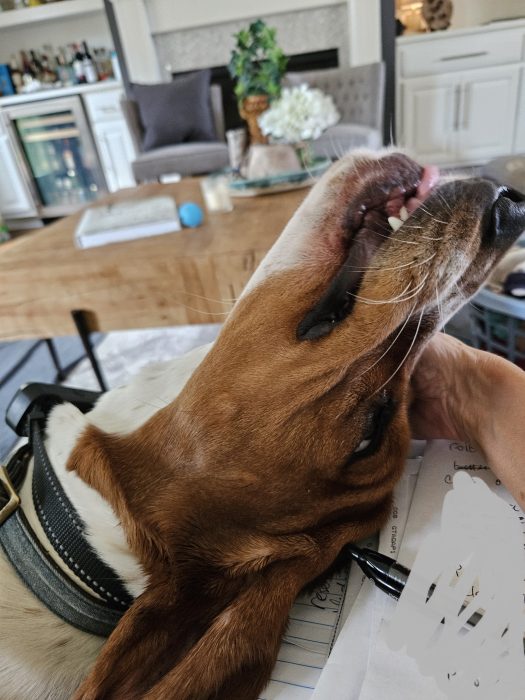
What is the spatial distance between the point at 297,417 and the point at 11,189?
271 inches

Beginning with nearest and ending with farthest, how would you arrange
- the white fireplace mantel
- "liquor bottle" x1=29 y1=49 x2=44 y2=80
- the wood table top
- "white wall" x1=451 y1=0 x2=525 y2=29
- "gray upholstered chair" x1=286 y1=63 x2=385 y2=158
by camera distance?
the wood table top → "gray upholstered chair" x1=286 y1=63 x2=385 y2=158 → the white fireplace mantel → "white wall" x1=451 y1=0 x2=525 y2=29 → "liquor bottle" x1=29 y1=49 x2=44 y2=80

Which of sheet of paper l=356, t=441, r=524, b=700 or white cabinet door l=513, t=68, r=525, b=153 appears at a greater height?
sheet of paper l=356, t=441, r=524, b=700

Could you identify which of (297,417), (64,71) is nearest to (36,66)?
(64,71)

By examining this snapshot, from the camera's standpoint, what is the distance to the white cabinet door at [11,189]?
626cm

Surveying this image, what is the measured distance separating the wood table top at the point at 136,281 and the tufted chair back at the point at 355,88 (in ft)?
11.9

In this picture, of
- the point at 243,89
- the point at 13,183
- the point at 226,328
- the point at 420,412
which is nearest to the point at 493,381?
the point at 420,412

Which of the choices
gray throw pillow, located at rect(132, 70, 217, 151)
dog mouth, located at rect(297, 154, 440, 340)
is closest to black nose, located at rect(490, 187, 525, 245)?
dog mouth, located at rect(297, 154, 440, 340)

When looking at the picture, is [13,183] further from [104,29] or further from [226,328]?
[226,328]

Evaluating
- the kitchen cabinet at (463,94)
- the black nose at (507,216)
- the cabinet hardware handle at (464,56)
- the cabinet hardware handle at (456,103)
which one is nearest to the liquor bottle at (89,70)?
the kitchen cabinet at (463,94)

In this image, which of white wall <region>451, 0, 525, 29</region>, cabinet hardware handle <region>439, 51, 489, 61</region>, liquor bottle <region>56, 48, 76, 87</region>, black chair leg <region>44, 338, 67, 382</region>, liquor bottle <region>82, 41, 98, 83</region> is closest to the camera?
black chair leg <region>44, 338, 67, 382</region>

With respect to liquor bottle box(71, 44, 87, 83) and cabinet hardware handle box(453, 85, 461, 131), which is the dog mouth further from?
liquor bottle box(71, 44, 87, 83)

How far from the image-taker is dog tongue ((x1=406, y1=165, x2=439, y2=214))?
32.3 inches

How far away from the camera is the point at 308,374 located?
2.39 ft

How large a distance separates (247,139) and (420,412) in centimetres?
270
